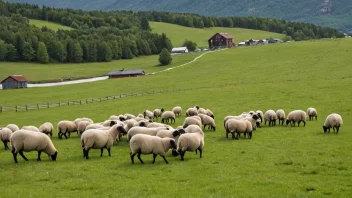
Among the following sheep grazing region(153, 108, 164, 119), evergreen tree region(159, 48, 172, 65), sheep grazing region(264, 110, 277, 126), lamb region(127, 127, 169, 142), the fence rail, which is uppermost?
evergreen tree region(159, 48, 172, 65)

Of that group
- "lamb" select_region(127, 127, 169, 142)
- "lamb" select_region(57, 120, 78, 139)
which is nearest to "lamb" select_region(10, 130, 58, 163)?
"lamb" select_region(127, 127, 169, 142)

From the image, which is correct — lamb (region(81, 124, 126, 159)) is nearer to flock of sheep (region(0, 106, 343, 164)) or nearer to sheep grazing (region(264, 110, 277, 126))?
flock of sheep (region(0, 106, 343, 164))

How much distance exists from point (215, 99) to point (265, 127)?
21.3 meters

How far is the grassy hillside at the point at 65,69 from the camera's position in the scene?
113m

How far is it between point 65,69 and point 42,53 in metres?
17.5

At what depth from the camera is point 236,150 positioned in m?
→ 23.8

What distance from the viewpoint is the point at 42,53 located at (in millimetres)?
137000

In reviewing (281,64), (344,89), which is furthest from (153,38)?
(344,89)

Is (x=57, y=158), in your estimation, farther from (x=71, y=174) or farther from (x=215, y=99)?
Result: (x=215, y=99)

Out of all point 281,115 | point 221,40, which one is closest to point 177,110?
point 281,115

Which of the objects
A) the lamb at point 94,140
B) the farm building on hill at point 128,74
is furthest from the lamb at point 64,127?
the farm building on hill at point 128,74

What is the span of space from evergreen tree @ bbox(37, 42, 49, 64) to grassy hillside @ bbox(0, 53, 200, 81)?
338 centimetres

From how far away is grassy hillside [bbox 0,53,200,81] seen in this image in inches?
4437

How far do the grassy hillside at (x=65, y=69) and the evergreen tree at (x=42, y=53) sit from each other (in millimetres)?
3382
